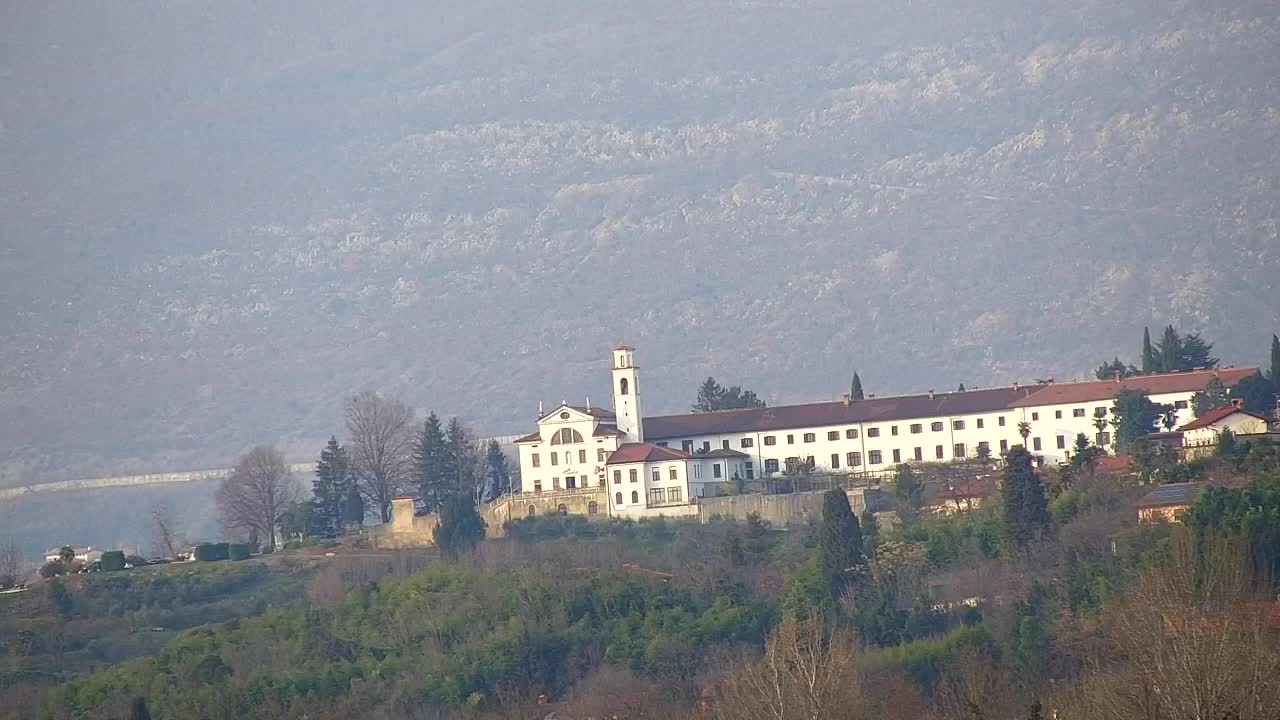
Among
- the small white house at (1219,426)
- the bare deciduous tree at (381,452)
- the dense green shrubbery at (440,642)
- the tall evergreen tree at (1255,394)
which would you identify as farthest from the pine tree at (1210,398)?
the bare deciduous tree at (381,452)

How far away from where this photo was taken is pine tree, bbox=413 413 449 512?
92.3 meters

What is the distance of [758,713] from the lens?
54.9 m

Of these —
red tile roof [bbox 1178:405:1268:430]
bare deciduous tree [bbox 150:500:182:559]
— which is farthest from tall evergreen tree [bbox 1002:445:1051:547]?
bare deciduous tree [bbox 150:500:182:559]

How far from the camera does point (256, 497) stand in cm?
9906

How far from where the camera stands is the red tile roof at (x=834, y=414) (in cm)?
9225

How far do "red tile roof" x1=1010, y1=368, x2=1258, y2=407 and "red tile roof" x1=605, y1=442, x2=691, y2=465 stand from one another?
1224 centimetres

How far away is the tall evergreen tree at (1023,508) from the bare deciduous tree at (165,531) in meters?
34.8

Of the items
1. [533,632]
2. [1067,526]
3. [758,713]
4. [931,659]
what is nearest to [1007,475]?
[1067,526]

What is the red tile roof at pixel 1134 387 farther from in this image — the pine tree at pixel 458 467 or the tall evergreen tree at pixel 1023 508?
the pine tree at pixel 458 467

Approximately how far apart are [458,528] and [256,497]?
1614 centimetres

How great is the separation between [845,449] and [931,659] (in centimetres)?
2598

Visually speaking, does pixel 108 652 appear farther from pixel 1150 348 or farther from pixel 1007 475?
pixel 1150 348

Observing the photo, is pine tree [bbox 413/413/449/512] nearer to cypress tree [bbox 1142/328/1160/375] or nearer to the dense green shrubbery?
the dense green shrubbery

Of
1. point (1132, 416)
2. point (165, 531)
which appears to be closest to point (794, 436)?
point (1132, 416)
